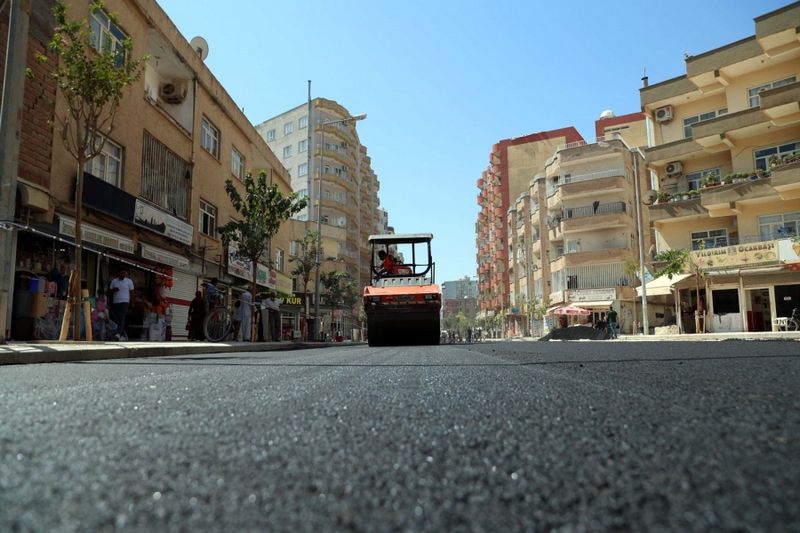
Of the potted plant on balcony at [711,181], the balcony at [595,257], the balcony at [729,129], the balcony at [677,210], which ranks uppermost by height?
the balcony at [729,129]

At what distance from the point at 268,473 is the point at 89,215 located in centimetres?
1307

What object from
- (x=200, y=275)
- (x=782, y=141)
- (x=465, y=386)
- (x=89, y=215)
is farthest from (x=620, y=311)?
(x=465, y=386)

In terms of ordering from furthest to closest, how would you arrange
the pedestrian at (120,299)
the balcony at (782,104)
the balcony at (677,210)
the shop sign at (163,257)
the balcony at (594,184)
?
the balcony at (594,184), the balcony at (677,210), the balcony at (782,104), the shop sign at (163,257), the pedestrian at (120,299)

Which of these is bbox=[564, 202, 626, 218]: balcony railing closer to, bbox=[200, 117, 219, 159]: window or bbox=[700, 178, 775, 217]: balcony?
bbox=[700, 178, 775, 217]: balcony

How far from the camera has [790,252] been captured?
73.9ft

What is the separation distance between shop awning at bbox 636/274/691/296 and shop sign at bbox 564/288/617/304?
1230 cm

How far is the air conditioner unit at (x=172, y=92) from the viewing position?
59.6ft

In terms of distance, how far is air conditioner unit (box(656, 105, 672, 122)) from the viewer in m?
29.9

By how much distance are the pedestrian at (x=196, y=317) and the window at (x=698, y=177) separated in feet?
82.9

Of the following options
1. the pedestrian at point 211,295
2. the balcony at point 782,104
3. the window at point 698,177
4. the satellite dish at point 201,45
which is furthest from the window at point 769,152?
the satellite dish at point 201,45

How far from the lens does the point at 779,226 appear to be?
24.2 metres

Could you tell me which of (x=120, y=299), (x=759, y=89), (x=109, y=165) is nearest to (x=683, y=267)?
(x=759, y=89)

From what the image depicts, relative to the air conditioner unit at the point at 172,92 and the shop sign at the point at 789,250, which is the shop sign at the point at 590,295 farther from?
A: the air conditioner unit at the point at 172,92

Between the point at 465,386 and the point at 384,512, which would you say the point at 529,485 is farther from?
the point at 465,386
